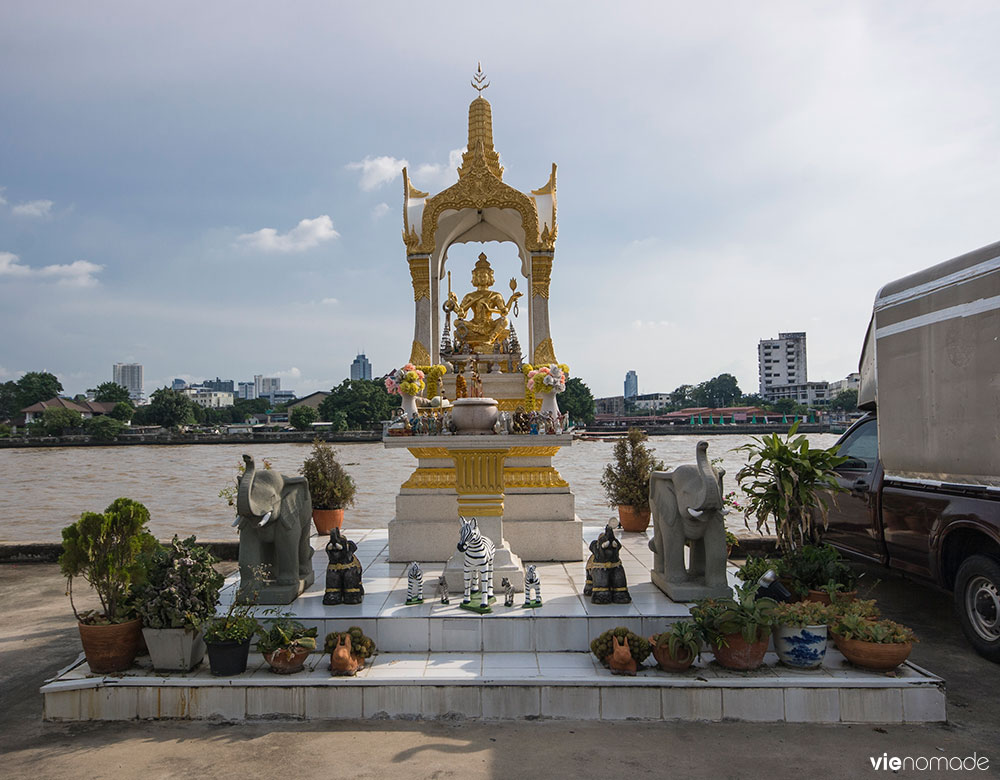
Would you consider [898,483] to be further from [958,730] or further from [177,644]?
[177,644]

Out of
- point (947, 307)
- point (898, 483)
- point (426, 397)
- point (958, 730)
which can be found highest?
point (947, 307)

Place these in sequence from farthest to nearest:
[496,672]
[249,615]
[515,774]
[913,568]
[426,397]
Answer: [426,397], [913,568], [249,615], [496,672], [515,774]

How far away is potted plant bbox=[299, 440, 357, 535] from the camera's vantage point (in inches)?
414

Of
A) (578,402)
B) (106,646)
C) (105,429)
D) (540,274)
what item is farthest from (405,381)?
(105,429)

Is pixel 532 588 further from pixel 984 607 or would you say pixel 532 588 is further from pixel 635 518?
pixel 635 518

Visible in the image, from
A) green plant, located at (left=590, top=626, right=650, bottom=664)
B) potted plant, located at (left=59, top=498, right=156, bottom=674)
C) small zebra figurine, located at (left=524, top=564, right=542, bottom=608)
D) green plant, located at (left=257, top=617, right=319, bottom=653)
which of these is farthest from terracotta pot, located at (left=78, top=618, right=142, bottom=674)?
green plant, located at (left=590, top=626, right=650, bottom=664)

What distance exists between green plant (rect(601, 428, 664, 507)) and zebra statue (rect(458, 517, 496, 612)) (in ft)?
15.3

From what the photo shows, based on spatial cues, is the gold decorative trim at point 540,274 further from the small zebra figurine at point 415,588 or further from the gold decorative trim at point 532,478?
the small zebra figurine at point 415,588

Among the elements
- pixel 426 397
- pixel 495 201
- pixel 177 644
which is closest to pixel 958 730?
pixel 177 644

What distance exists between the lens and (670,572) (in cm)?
625

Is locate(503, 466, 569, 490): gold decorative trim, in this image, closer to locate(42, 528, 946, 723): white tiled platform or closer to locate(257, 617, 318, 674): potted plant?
locate(42, 528, 946, 723): white tiled platform

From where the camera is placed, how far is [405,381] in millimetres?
8492

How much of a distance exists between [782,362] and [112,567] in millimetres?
134196

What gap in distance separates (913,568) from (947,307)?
266 centimetres
